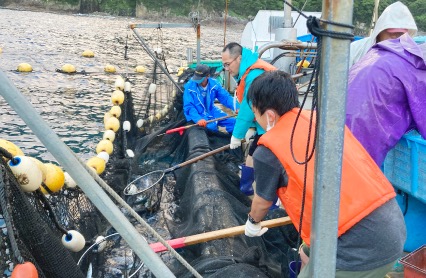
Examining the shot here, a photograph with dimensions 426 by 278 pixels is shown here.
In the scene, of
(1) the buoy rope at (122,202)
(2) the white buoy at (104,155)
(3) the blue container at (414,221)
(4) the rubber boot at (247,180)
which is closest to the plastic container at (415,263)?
(3) the blue container at (414,221)

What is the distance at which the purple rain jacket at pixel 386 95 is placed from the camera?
3.17m

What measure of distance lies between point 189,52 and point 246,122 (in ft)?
28.5

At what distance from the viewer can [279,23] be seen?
1647 cm

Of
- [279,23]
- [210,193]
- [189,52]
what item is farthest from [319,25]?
[279,23]

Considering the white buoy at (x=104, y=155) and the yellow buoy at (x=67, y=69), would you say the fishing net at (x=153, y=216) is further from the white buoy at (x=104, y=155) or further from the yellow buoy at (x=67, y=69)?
the yellow buoy at (x=67, y=69)

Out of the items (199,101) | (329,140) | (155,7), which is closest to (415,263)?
(329,140)

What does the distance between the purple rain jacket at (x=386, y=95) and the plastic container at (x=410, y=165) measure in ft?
1.49

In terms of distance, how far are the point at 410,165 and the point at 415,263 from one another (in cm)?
96

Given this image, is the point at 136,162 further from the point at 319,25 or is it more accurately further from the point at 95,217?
the point at 319,25

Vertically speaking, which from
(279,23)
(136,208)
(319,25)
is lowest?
(136,208)

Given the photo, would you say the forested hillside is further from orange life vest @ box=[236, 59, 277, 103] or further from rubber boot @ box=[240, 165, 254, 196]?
rubber boot @ box=[240, 165, 254, 196]

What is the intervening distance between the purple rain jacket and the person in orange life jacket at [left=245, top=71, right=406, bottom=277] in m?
0.95

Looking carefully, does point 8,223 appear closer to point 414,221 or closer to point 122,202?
point 122,202

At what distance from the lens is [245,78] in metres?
5.38
